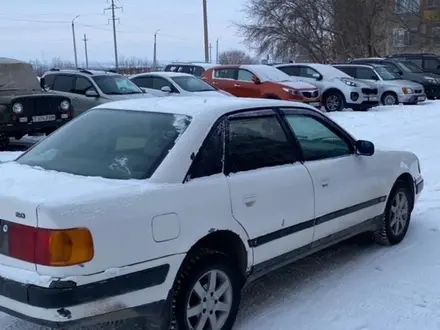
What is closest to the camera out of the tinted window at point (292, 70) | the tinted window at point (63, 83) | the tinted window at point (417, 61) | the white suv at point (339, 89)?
the tinted window at point (63, 83)

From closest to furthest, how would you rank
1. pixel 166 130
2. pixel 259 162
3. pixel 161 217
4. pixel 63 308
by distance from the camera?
pixel 63 308 < pixel 161 217 < pixel 166 130 < pixel 259 162

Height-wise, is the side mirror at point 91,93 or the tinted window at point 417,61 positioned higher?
the tinted window at point 417,61

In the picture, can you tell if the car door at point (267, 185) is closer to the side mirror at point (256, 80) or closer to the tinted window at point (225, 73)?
the side mirror at point (256, 80)

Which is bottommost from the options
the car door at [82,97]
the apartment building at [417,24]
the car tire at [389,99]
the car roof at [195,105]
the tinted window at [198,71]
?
the car tire at [389,99]

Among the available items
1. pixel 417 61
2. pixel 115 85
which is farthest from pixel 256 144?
pixel 417 61

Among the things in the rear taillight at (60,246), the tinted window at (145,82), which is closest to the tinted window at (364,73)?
the tinted window at (145,82)

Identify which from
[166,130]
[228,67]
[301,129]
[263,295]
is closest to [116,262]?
[166,130]

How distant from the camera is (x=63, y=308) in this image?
10.2 ft

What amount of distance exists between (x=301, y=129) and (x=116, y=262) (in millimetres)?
2172

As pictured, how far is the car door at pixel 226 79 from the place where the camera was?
19375 millimetres

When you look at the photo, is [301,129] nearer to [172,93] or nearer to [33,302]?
[33,302]

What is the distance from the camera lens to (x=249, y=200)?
4.06 meters

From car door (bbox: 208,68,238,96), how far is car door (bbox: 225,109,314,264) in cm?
1481

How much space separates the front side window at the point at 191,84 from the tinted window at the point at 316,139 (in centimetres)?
1169
